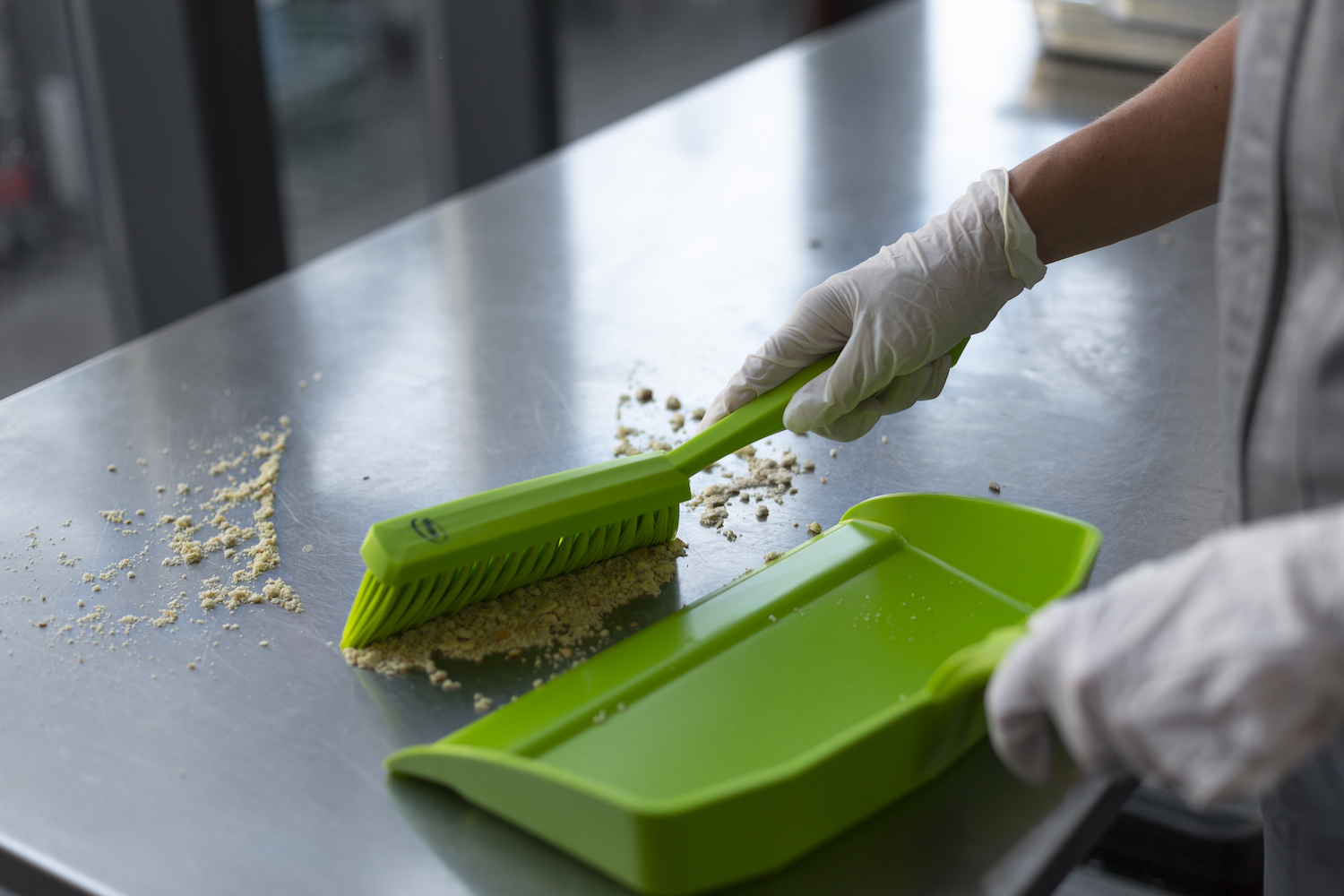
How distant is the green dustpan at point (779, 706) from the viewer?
0.64 meters

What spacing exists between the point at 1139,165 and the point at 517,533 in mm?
635

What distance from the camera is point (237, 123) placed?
2.03 m

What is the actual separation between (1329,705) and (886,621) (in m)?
0.35

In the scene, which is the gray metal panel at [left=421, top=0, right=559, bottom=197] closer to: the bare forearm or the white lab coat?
the bare forearm

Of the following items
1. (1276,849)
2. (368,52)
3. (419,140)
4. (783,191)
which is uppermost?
(368,52)

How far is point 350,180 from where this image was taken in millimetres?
3484

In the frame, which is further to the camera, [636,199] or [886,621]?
[636,199]

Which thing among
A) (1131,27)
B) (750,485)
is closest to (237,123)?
(750,485)

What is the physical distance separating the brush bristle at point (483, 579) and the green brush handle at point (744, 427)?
4 centimetres

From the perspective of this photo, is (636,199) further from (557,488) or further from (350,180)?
(350,180)

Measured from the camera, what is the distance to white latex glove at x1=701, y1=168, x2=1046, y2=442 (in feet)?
3.39

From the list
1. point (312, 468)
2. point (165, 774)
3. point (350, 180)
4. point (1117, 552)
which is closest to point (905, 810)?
point (1117, 552)

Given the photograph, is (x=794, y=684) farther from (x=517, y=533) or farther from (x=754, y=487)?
(x=754, y=487)

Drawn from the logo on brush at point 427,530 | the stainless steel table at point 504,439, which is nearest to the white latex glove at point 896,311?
the stainless steel table at point 504,439
